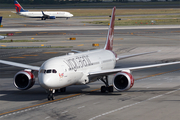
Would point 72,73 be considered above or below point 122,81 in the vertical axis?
above

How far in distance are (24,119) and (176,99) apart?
13.8 metres

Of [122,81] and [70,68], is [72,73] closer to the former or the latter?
[70,68]

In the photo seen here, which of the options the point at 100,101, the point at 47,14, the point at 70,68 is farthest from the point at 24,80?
the point at 47,14

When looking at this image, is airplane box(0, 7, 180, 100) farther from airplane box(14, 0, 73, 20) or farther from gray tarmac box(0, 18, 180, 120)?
airplane box(14, 0, 73, 20)

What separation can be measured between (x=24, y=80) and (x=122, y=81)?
908 centimetres

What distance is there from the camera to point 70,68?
31.0 metres

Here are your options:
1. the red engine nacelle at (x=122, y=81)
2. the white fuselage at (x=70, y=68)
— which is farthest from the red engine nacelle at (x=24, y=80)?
the red engine nacelle at (x=122, y=81)

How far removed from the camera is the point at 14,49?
76188 mm

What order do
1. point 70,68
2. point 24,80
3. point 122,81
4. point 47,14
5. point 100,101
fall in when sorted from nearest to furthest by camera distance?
point 100,101 < point 70,68 < point 122,81 < point 24,80 < point 47,14

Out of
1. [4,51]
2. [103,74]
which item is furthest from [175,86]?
[4,51]

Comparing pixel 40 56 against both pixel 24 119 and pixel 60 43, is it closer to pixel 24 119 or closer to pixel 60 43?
pixel 60 43

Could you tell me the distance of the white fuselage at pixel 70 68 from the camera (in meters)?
29.0

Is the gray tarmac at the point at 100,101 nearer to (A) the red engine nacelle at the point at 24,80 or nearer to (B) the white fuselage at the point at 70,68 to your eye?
(A) the red engine nacelle at the point at 24,80

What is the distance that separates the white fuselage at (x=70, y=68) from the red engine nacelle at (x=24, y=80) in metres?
2.36
